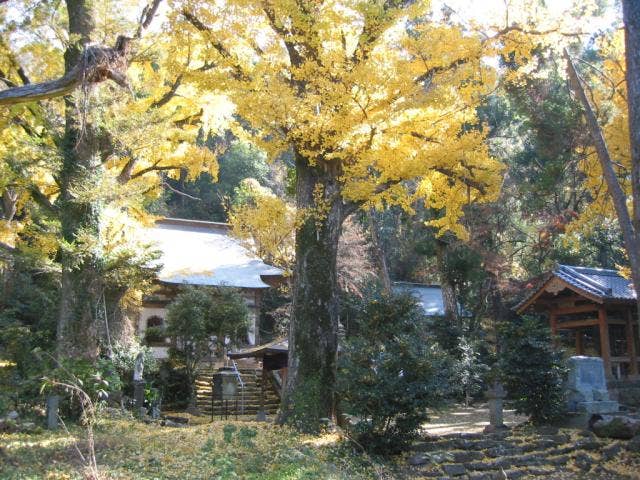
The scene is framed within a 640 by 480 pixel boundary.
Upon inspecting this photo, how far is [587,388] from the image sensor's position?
10625mm

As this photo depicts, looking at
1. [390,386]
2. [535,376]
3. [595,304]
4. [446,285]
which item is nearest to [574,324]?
[595,304]

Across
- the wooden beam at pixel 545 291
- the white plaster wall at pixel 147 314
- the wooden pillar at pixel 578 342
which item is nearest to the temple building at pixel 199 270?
the white plaster wall at pixel 147 314

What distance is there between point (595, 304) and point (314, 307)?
9.51m

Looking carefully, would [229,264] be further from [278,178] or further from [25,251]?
[25,251]

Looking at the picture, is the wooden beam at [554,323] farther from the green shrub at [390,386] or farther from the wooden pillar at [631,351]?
the green shrub at [390,386]

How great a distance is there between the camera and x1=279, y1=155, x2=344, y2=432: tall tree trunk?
875 centimetres

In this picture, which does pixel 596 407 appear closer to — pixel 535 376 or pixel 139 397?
pixel 535 376

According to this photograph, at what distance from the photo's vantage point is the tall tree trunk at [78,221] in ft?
33.1

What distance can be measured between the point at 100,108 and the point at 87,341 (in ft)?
13.6

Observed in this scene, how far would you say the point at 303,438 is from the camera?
8.20 m

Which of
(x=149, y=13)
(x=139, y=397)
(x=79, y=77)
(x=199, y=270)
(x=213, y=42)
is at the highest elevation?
(x=149, y=13)

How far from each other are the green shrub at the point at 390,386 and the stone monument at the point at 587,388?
3813mm

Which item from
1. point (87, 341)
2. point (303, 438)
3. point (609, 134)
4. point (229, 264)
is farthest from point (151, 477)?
point (229, 264)

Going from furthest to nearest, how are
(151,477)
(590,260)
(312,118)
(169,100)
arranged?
1. (590,260)
2. (169,100)
3. (312,118)
4. (151,477)
